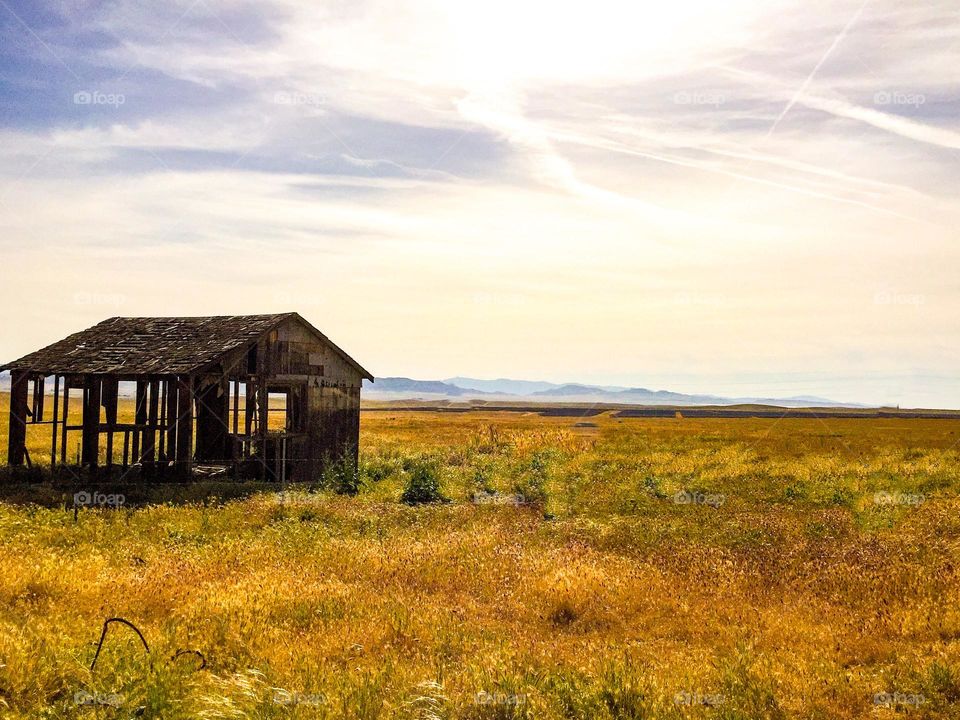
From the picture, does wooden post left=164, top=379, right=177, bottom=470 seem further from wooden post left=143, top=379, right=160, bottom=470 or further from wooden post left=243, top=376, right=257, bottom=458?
wooden post left=243, top=376, right=257, bottom=458

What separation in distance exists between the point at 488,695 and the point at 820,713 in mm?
2753

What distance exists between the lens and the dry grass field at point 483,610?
642cm

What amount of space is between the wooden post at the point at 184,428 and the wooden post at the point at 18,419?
18.8 feet

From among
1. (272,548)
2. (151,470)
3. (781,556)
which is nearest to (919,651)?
(781,556)

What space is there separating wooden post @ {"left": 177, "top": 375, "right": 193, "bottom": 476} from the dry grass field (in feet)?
14.0

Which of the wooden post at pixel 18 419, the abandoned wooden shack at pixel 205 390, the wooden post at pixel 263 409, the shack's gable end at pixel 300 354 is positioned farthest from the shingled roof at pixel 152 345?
the wooden post at pixel 263 409

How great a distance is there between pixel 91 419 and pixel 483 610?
59.1 feet

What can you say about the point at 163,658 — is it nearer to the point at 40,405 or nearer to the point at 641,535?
the point at 641,535

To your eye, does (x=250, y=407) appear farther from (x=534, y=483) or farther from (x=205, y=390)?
(x=534, y=483)

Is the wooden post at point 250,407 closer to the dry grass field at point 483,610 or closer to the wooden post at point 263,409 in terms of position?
the wooden post at point 263,409

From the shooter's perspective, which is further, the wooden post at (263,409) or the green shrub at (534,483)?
the wooden post at (263,409)

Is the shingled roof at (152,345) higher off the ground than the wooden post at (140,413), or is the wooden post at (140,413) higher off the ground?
the shingled roof at (152,345)

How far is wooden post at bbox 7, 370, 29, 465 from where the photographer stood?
929 inches

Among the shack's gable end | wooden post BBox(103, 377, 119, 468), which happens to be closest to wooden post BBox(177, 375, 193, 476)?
the shack's gable end
